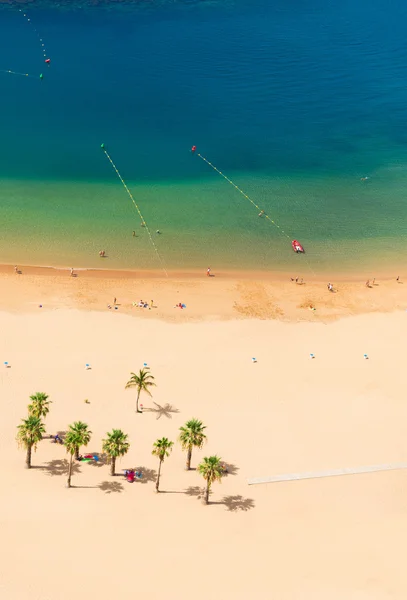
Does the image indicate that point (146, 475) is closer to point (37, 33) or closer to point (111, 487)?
point (111, 487)

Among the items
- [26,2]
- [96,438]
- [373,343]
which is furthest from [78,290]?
[26,2]

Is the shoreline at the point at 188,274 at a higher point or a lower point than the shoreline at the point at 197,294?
higher

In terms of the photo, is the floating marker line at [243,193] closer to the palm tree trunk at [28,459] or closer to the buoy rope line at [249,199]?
the buoy rope line at [249,199]

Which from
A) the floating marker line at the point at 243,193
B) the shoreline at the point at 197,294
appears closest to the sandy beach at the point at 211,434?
the shoreline at the point at 197,294

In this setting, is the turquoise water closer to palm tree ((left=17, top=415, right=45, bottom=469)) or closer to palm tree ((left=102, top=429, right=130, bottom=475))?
palm tree ((left=17, top=415, right=45, bottom=469))

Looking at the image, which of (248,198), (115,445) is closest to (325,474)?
(115,445)

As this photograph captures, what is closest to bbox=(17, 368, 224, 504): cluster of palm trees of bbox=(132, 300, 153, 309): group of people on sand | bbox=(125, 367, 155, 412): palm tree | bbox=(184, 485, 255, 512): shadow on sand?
bbox=(184, 485, 255, 512): shadow on sand
